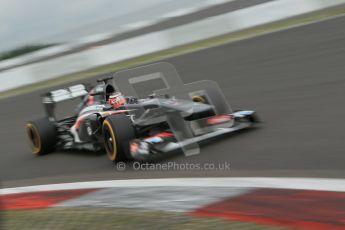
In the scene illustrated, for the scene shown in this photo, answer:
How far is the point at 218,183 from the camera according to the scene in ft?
15.7

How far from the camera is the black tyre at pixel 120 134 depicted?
6188mm

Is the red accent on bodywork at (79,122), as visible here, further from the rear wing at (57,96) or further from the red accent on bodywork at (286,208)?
the red accent on bodywork at (286,208)

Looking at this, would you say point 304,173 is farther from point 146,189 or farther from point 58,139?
point 58,139

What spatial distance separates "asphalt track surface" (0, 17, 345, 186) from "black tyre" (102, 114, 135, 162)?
0.67 feet

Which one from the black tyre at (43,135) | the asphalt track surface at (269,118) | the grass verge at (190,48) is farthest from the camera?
the grass verge at (190,48)

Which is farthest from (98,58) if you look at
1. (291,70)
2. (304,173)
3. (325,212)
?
(325,212)

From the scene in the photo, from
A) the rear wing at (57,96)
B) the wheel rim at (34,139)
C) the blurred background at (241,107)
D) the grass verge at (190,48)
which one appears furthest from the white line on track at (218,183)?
the grass verge at (190,48)

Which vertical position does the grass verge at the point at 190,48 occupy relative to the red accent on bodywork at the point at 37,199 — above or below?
above

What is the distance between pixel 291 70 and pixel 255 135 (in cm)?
381

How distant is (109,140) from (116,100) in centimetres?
70

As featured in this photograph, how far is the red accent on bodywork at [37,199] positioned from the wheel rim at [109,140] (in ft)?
3.23

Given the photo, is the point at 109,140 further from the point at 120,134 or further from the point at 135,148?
the point at 135,148

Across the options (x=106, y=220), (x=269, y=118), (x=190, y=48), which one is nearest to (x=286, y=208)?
(x=106, y=220)

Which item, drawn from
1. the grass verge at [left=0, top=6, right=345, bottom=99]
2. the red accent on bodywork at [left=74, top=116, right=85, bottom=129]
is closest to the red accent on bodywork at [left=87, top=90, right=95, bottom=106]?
the red accent on bodywork at [left=74, top=116, right=85, bottom=129]
